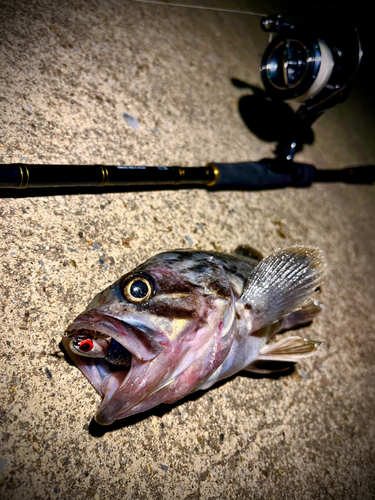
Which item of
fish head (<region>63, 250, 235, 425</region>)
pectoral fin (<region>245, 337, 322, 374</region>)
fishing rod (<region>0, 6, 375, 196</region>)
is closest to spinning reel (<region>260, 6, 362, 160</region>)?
fishing rod (<region>0, 6, 375, 196</region>)

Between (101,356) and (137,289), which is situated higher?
(137,289)

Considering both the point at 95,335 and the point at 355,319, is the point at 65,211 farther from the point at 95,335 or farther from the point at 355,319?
the point at 355,319

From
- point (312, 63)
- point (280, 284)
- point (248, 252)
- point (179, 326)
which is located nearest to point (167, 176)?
point (248, 252)

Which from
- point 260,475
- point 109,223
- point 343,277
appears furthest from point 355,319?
point 109,223

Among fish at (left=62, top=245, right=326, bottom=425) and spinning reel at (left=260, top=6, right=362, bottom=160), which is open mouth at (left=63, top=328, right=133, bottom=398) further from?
spinning reel at (left=260, top=6, right=362, bottom=160)

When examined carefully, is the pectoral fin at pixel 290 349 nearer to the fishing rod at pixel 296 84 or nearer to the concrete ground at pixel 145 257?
the concrete ground at pixel 145 257

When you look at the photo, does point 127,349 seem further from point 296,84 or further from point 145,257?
point 296,84

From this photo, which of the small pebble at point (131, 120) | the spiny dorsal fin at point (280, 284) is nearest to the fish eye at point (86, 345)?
the spiny dorsal fin at point (280, 284)
